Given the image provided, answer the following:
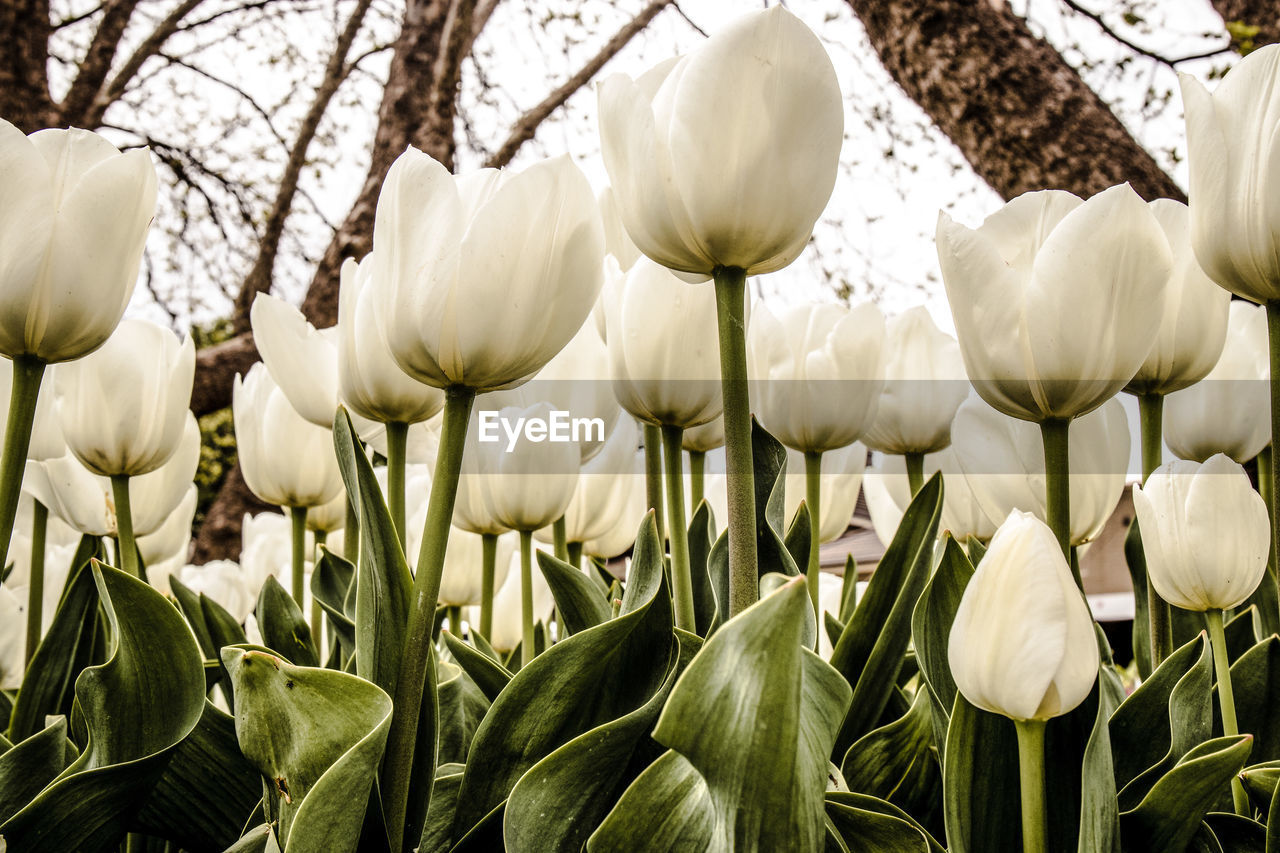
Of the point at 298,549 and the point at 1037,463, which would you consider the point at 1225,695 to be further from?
the point at 298,549

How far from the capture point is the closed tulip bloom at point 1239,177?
15.4 inches

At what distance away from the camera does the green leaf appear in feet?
0.85

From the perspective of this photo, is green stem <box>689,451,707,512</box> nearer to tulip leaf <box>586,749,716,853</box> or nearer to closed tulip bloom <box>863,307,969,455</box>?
closed tulip bloom <box>863,307,969,455</box>

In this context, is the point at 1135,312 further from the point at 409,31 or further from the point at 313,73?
the point at 313,73

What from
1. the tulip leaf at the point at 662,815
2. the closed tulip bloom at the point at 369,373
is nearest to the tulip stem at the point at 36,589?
the closed tulip bloom at the point at 369,373

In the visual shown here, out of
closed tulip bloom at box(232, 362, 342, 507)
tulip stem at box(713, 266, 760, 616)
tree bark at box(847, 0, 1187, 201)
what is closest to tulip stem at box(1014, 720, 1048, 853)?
tulip stem at box(713, 266, 760, 616)

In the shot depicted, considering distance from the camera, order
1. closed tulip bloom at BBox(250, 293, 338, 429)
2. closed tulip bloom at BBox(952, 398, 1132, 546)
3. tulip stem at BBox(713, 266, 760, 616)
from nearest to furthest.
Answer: tulip stem at BBox(713, 266, 760, 616) → closed tulip bloom at BBox(952, 398, 1132, 546) → closed tulip bloom at BBox(250, 293, 338, 429)

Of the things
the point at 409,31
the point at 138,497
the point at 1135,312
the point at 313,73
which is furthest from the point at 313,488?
the point at 313,73

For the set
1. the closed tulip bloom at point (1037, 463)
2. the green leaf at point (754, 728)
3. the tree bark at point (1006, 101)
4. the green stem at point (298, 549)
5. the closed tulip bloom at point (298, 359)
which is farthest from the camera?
the tree bark at point (1006, 101)

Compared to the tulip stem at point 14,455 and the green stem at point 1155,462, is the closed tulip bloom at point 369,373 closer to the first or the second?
the tulip stem at point 14,455

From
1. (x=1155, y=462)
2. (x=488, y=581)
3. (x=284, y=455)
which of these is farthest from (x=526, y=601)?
(x=1155, y=462)

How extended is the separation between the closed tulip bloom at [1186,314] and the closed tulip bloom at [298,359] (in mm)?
451

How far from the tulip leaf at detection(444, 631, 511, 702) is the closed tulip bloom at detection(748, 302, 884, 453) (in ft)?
0.68

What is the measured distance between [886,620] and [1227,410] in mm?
259
